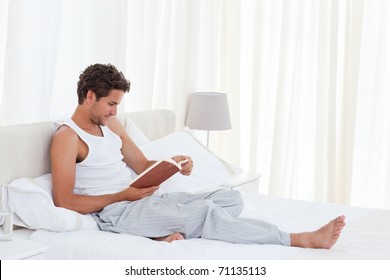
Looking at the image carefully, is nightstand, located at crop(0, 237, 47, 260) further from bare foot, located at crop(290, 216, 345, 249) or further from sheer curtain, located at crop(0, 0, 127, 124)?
bare foot, located at crop(290, 216, 345, 249)

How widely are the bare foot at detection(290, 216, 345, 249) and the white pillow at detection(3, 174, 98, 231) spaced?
0.78 metres

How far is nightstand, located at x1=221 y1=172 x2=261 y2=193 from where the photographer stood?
348 centimetres

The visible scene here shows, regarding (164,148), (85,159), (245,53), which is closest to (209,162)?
(164,148)

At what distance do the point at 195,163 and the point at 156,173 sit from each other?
0.63 metres

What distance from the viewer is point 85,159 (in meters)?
2.66

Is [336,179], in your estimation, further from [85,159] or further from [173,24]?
[85,159]

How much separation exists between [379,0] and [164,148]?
1899mm

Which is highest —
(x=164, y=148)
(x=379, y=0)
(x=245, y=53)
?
(x=379, y=0)

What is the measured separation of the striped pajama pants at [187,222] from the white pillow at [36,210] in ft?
0.42

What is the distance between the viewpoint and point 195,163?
324 cm

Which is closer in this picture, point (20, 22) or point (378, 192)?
point (20, 22)

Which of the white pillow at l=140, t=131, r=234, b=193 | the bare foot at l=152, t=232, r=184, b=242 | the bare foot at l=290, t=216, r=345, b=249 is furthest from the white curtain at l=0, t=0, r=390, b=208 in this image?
the bare foot at l=290, t=216, r=345, b=249

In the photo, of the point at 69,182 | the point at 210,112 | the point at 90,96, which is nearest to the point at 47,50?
the point at 90,96

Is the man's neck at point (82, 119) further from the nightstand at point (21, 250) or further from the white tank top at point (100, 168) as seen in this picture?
the nightstand at point (21, 250)
